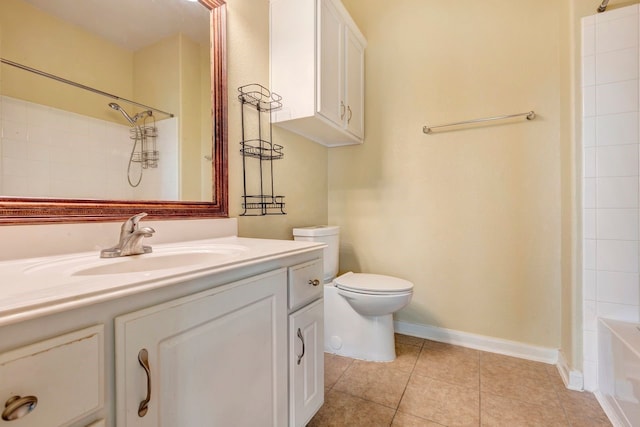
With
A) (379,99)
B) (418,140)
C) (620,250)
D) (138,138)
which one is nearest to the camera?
(138,138)

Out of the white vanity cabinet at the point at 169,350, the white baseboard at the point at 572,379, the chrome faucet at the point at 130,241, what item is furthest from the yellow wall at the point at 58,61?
the white baseboard at the point at 572,379

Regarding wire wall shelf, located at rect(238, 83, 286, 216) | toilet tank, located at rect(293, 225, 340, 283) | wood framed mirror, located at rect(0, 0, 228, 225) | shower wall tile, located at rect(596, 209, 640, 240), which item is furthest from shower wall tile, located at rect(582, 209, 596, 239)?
wood framed mirror, located at rect(0, 0, 228, 225)

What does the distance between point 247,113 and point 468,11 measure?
1.64 metres

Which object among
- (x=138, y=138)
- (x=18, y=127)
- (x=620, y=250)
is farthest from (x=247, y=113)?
(x=620, y=250)

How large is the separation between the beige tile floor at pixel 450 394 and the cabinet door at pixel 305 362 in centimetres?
25

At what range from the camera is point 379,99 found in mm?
2145

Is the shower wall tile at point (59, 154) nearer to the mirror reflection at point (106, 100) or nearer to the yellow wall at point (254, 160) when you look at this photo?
the mirror reflection at point (106, 100)

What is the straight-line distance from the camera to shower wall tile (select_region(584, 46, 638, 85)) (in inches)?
51.2

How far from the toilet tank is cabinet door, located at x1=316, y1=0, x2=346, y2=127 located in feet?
2.27

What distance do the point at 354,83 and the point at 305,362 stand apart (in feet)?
5.88

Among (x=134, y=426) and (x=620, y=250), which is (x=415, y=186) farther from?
(x=134, y=426)

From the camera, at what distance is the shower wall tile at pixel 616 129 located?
1294 mm

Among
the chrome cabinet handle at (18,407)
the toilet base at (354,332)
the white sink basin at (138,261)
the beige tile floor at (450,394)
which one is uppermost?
the white sink basin at (138,261)

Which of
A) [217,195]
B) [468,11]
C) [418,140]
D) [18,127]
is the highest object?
[468,11]
